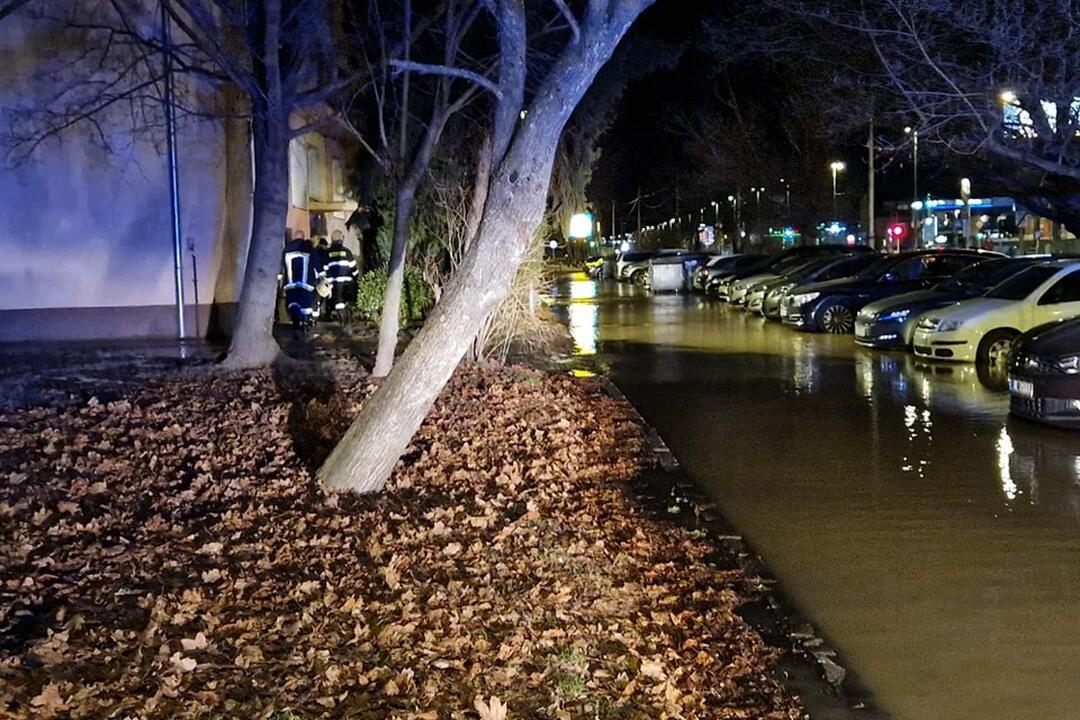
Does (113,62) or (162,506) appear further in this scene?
(113,62)

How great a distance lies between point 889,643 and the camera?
6148mm

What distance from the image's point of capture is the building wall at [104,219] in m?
18.2

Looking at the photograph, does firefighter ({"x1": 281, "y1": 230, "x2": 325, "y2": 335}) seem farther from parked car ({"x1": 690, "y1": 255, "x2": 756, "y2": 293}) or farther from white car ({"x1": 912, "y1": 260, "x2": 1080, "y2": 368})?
parked car ({"x1": 690, "y1": 255, "x2": 756, "y2": 293})

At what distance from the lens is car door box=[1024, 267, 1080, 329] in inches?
623

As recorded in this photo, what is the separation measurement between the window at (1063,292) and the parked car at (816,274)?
30.4ft

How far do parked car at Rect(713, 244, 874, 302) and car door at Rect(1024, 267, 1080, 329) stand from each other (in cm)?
1576

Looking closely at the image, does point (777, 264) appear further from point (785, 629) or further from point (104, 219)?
point (785, 629)

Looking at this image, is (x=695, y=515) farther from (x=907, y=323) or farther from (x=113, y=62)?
(x=113, y=62)

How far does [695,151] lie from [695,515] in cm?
4605

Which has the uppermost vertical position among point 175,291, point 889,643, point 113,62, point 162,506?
point 113,62

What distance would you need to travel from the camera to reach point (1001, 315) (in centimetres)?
1630

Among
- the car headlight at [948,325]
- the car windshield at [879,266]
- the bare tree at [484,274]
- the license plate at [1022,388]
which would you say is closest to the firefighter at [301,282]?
the car headlight at [948,325]

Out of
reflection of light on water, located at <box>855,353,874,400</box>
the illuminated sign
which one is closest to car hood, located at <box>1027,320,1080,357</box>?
reflection of light on water, located at <box>855,353,874,400</box>

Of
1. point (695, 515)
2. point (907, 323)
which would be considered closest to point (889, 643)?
point (695, 515)
